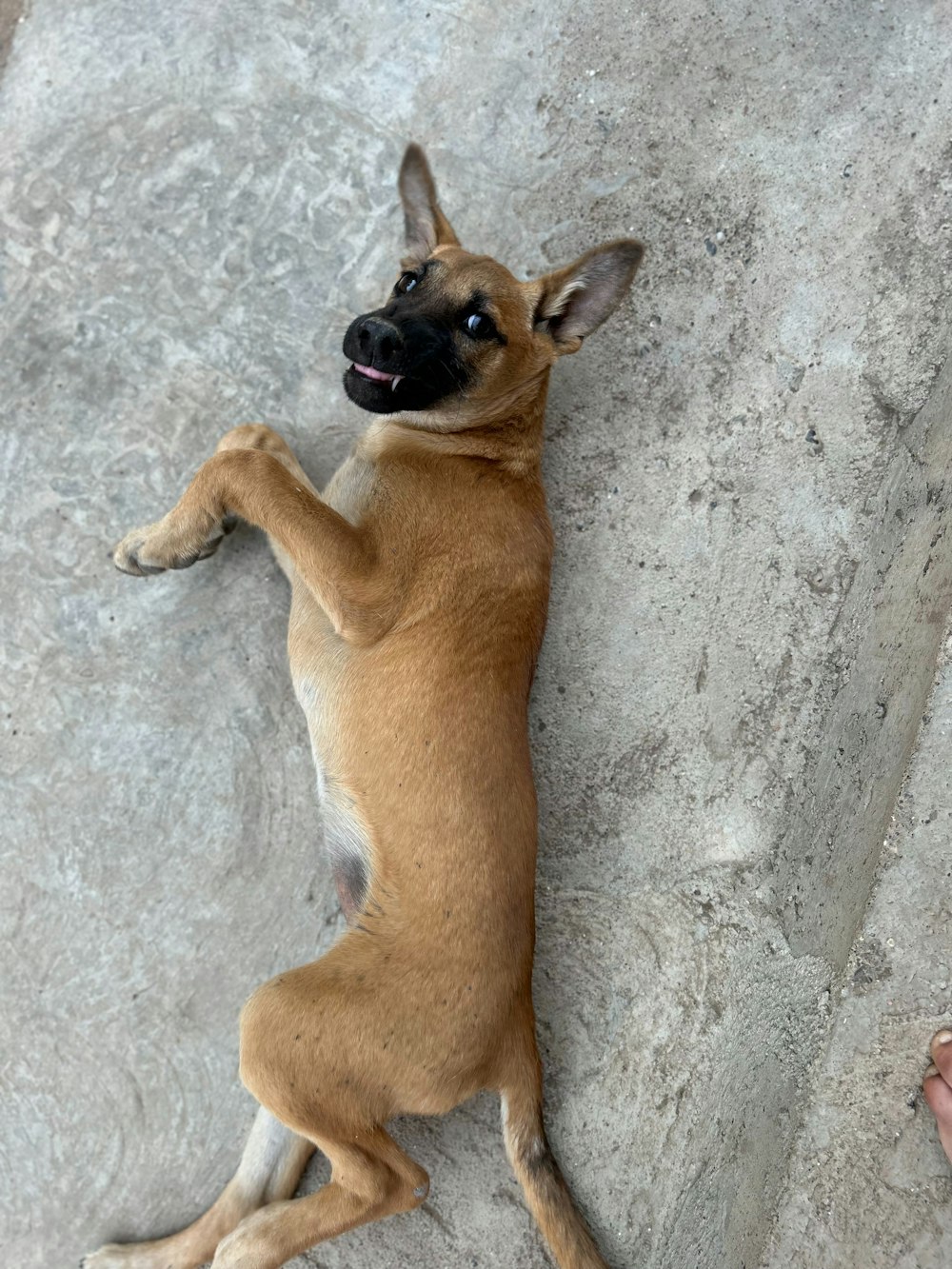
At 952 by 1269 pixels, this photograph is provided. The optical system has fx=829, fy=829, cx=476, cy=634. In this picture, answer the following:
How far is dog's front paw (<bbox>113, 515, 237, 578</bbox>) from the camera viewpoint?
3.04m

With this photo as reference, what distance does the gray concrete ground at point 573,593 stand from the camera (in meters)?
3.19

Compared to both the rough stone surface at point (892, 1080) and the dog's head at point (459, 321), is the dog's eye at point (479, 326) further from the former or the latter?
the rough stone surface at point (892, 1080)

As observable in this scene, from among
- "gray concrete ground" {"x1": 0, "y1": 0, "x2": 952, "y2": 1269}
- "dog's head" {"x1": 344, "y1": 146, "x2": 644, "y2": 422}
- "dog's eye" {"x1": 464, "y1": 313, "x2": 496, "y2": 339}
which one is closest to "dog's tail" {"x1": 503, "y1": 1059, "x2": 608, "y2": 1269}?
"gray concrete ground" {"x1": 0, "y1": 0, "x2": 952, "y2": 1269}

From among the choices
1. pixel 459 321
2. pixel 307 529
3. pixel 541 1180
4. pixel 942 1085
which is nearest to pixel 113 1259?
pixel 541 1180

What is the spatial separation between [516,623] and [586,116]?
239 centimetres

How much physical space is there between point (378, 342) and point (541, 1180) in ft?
9.60

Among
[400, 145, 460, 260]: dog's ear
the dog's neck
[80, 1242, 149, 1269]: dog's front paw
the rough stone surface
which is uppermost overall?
[400, 145, 460, 260]: dog's ear

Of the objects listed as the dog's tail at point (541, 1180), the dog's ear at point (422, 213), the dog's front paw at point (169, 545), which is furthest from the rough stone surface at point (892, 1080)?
the dog's front paw at point (169, 545)

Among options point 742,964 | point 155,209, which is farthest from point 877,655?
point 155,209

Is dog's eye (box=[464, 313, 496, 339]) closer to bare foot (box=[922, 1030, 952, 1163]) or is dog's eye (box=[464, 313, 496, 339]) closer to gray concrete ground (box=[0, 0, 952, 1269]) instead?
gray concrete ground (box=[0, 0, 952, 1269])

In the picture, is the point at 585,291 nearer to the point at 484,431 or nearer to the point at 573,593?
the point at 484,431

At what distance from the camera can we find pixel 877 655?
11.1 feet

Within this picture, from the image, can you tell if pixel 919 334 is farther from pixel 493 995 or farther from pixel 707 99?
pixel 493 995

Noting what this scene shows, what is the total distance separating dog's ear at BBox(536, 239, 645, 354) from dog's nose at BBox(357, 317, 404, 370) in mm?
672
